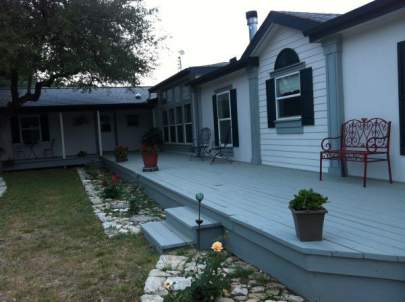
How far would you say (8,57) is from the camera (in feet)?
28.6

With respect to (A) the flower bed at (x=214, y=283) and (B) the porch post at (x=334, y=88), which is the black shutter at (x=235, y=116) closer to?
(B) the porch post at (x=334, y=88)

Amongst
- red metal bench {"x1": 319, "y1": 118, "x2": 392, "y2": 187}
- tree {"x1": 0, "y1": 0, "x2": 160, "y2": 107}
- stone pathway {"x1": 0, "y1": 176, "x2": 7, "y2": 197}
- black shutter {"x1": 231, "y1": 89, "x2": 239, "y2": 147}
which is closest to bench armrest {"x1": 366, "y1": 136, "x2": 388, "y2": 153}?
red metal bench {"x1": 319, "y1": 118, "x2": 392, "y2": 187}

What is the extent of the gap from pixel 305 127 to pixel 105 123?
12.0 metres

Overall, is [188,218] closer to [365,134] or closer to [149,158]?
[365,134]

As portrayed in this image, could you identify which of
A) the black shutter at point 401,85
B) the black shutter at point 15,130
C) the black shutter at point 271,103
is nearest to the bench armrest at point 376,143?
the black shutter at point 401,85

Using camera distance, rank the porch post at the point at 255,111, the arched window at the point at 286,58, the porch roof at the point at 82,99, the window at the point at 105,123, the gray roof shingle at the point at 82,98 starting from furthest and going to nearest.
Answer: the window at the point at 105,123, the gray roof shingle at the point at 82,98, the porch roof at the point at 82,99, the porch post at the point at 255,111, the arched window at the point at 286,58

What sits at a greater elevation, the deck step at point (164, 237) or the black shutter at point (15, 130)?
the black shutter at point (15, 130)

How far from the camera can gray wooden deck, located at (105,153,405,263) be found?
2838 mm

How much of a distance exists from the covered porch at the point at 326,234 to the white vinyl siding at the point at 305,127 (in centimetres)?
94

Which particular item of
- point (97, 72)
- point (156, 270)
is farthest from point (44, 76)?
point (156, 270)

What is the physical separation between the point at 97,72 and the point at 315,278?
29.1 ft

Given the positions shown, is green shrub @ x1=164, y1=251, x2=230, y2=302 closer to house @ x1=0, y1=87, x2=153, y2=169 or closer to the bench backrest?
the bench backrest

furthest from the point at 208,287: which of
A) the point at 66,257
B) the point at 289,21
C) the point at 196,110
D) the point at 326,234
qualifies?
the point at 196,110

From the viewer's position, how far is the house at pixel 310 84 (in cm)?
525
